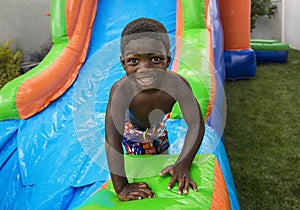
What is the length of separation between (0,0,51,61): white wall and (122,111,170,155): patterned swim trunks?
12.2ft

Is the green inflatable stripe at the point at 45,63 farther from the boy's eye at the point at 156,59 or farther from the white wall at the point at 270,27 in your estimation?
the white wall at the point at 270,27

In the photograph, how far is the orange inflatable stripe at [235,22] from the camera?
4.00 meters

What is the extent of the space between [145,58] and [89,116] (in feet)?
1.38

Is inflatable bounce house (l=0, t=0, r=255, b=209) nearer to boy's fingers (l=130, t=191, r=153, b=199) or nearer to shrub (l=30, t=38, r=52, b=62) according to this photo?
boy's fingers (l=130, t=191, r=153, b=199)

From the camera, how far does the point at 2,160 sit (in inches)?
81.9

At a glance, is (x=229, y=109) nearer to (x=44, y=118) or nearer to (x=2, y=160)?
(x=44, y=118)

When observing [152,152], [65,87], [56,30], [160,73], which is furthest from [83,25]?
[160,73]

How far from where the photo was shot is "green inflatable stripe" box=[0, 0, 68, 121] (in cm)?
232

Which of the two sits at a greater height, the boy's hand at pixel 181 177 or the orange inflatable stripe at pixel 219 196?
the boy's hand at pixel 181 177

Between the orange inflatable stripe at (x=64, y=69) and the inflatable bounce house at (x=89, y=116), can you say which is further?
the orange inflatable stripe at (x=64, y=69)

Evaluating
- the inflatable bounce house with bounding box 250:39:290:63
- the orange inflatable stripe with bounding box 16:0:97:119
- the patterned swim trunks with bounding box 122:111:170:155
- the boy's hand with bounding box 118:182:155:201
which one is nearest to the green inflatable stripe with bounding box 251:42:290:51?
the inflatable bounce house with bounding box 250:39:290:63

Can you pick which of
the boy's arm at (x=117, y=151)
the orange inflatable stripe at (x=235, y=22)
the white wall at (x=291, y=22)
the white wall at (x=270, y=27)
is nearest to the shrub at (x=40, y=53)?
the orange inflatable stripe at (x=235, y=22)

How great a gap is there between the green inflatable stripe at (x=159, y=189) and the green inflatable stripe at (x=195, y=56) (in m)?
0.55

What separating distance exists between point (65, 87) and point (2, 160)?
84cm
